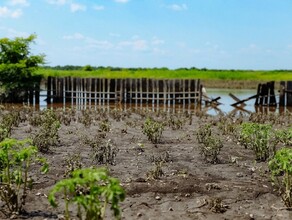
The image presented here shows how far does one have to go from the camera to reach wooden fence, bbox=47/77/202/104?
3078cm

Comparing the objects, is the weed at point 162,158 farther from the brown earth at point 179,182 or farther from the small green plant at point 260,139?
the small green plant at point 260,139

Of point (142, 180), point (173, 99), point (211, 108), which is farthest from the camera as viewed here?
point (173, 99)

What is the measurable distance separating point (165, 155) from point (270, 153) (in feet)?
7.37

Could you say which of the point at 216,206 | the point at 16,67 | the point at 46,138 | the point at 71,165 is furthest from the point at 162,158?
the point at 16,67

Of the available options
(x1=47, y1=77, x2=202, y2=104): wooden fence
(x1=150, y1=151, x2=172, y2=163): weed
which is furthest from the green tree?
(x1=150, y1=151, x2=172, y2=163): weed

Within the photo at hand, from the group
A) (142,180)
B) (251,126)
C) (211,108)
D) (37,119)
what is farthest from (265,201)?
(211,108)

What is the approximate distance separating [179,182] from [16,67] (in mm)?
22642

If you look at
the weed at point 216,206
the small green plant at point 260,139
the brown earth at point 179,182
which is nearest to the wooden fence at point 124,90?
the brown earth at point 179,182

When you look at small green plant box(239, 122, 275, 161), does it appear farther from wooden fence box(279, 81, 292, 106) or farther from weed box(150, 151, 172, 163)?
wooden fence box(279, 81, 292, 106)

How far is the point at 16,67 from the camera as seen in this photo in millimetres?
28578

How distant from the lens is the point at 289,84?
31.1 m

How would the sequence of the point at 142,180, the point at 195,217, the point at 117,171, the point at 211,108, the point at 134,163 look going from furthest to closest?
the point at 211,108 < the point at 134,163 < the point at 117,171 < the point at 142,180 < the point at 195,217

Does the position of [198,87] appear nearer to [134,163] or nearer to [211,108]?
[211,108]

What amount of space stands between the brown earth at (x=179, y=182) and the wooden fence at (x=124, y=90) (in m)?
18.3
